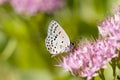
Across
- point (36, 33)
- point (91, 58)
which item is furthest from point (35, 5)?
point (91, 58)

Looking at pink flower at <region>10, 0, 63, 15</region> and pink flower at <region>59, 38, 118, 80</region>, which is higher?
pink flower at <region>10, 0, 63, 15</region>

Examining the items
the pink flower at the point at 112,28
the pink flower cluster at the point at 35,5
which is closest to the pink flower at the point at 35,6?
the pink flower cluster at the point at 35,5

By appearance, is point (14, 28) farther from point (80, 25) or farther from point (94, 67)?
point (94, 67)

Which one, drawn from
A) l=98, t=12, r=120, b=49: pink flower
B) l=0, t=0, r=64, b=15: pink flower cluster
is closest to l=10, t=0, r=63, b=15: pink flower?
l=0, t=0, r=64, b=15: pink flower cluster

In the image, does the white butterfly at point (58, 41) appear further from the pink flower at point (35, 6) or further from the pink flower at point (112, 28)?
the pink flower at point (35, 6)

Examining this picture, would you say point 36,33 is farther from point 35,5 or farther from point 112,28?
point 112,28

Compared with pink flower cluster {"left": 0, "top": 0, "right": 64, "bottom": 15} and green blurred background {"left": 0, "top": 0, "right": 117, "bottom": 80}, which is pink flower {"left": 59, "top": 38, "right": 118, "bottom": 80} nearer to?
green blurred background {"left": 0, "top": 0, "right": 117, "bottom": 80}

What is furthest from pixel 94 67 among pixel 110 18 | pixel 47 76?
pixel 47 76
